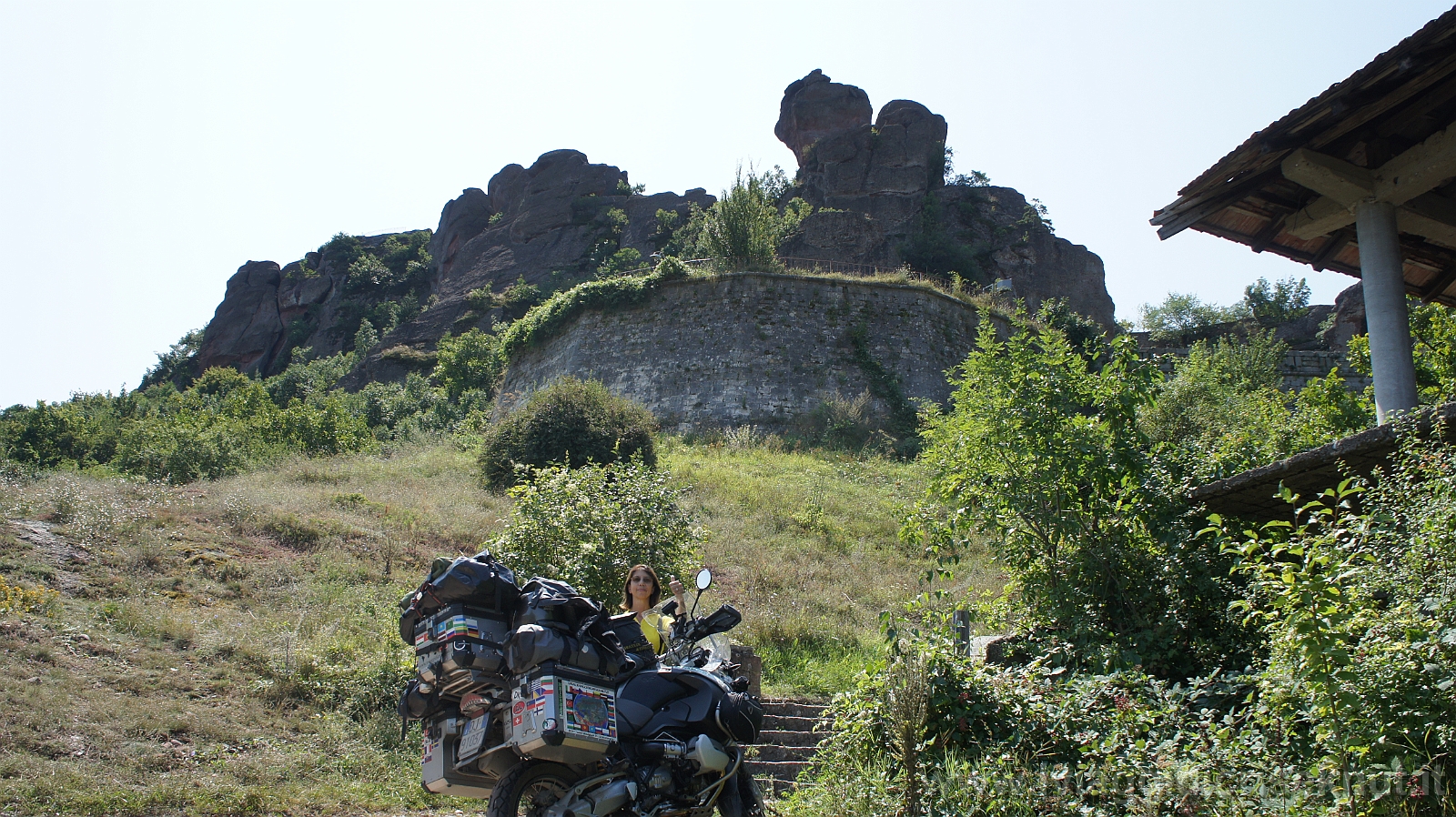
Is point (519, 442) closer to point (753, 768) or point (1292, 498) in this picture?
point (753, 768)

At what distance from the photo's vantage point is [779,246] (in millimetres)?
35438

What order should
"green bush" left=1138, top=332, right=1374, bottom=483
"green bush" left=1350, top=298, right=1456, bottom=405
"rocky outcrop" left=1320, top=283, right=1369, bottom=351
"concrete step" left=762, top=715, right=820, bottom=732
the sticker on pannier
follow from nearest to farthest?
1. the sticker on pannier
2. "green bush" left=1138, top=332, right=1374, bottom=483
3. "concrete step" left=762, top=715, right=820, bottom=732
4. "green bush" left=1350, top=298, right=1456, bottom=405
5. "rocky outcrop" left=1320, top=283, right=1369, bottom=351

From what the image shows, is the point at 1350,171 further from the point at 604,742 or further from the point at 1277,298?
the point at 1277,298

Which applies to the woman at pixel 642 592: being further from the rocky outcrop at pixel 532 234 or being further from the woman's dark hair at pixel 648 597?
the rocky outcrop at pixel 532 234

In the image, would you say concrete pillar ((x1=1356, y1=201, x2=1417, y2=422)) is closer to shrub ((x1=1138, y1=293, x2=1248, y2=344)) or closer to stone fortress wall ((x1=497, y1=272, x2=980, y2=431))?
stone fortress wall ((x1=497, y1=272, x2=980, y2=431))

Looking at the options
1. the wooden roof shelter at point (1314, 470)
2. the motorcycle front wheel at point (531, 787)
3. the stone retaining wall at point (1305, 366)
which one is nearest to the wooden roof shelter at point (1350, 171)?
the wooden roof shelter at point (1314, 470)

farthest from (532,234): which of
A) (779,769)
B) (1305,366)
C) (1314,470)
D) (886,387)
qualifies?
(1314,470)

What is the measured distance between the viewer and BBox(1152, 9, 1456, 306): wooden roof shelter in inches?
231

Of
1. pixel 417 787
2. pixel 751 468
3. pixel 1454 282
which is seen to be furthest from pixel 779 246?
pixel 417 787

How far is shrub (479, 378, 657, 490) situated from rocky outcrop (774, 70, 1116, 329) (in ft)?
58.9

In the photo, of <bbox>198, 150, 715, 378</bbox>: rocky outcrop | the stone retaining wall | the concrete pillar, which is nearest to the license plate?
the concrete pillar

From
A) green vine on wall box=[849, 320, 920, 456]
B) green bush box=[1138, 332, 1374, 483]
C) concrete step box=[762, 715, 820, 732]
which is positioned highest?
green vine on wall box=[849, 320, 920, 456]

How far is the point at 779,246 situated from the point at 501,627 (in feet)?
105

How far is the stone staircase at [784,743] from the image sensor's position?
22.3ft
